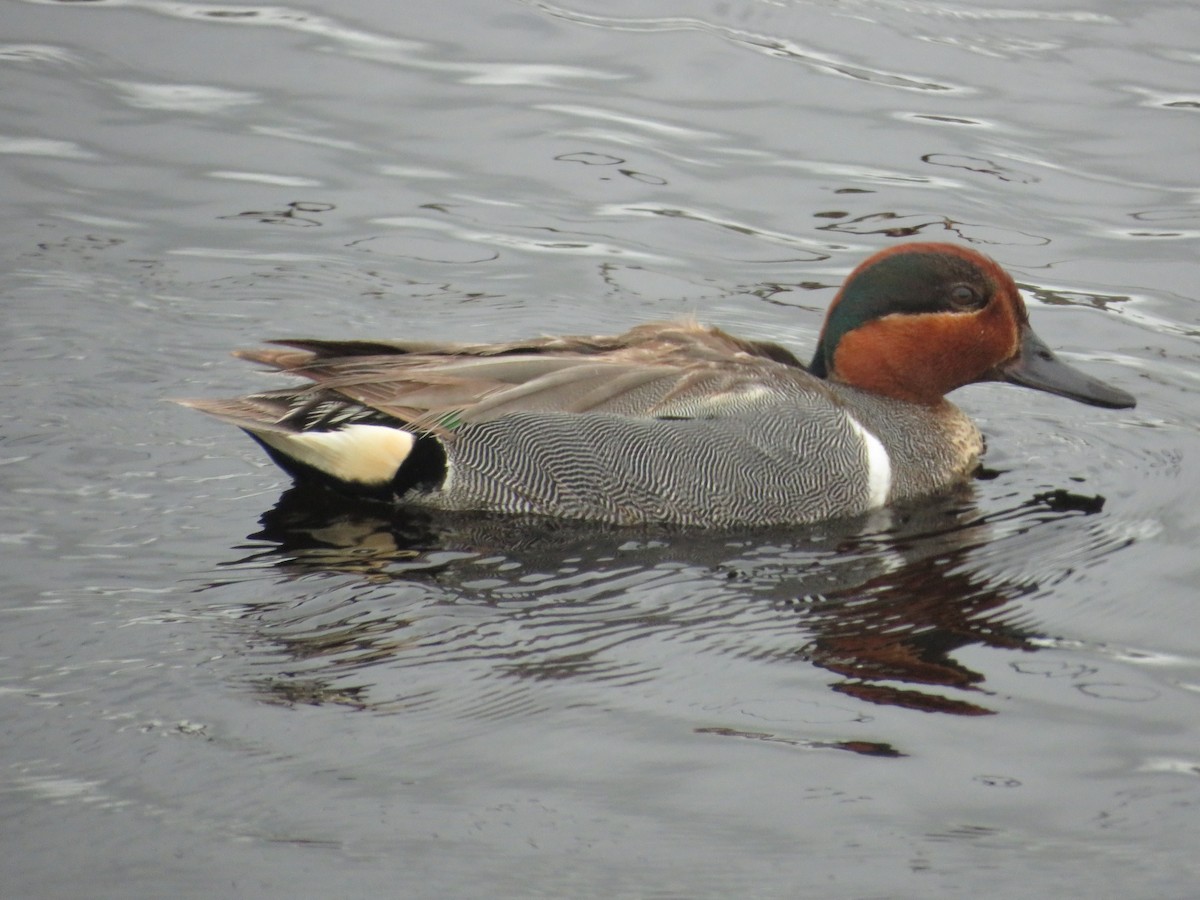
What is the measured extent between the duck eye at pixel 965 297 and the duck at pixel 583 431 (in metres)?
0.65

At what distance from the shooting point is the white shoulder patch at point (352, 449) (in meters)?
6.92

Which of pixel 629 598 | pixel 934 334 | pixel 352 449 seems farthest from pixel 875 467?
pixel 352 449

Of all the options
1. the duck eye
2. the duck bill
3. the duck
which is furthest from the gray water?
the duck eye

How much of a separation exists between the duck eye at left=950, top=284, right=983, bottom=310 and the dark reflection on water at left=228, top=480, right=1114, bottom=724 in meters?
0.84

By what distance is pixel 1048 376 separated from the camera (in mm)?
7664

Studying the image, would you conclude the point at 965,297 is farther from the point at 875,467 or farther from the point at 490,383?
the point at 490,383

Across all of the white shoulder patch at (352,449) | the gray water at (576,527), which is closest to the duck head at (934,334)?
the gray water at (576,527)

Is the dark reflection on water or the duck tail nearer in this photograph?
the dark reflection on water

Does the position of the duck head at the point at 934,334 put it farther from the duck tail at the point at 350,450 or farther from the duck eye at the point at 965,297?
the duck tail at the point at 350,450

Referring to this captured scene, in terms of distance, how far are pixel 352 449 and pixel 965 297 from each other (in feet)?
8.77

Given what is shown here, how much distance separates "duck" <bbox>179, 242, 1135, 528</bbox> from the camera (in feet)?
22.7

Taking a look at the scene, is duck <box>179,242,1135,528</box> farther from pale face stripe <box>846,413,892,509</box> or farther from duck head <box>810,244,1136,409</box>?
duck head <box>810,244,1136,409</box>

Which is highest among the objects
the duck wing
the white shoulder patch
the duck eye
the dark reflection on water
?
the duck eye

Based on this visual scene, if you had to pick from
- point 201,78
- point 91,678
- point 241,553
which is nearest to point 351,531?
point 241,553
